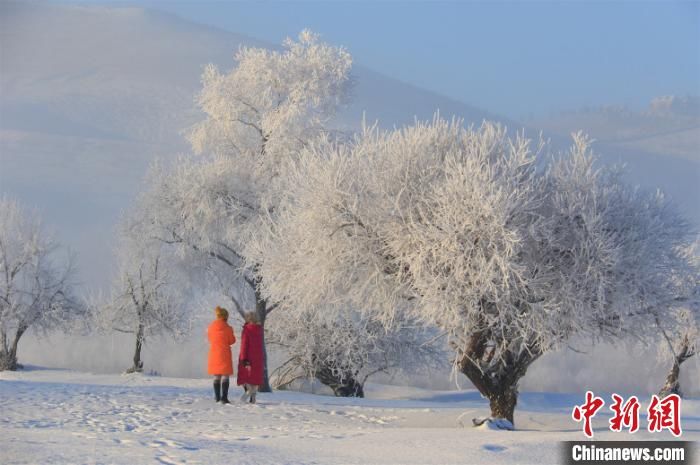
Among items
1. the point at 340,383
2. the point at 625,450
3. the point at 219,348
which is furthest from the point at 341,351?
the point at 625,450

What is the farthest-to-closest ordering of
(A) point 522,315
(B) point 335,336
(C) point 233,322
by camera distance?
1. (C) point 233,322
2. (B) point 335,336
3. (A) point 522,315

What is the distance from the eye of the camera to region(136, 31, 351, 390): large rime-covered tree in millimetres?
25594

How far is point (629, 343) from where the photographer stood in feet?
62.5

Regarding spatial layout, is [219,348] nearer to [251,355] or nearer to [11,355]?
[251,355]

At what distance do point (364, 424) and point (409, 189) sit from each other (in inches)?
196

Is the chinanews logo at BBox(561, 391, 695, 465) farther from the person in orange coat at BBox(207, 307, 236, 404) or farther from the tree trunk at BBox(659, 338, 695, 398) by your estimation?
the tree trunk at BBox(659, 338, 695, 398)

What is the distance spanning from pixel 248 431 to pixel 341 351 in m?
16.7

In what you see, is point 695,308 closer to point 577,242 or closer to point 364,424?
point 577,242

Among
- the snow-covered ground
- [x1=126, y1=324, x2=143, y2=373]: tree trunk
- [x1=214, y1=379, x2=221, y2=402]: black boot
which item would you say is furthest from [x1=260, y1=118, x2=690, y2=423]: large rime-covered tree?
[x1=126, y1=324, x2=143, y2=373]: tree trunk

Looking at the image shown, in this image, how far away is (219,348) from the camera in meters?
19.1

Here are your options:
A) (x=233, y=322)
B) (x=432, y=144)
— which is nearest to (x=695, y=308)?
(x=432, y=144)

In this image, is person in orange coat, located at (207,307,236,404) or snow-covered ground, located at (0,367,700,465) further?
person in orange coat, located at (207,307,236,404)

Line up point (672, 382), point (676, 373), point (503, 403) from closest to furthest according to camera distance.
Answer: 1. point (503, 403)
2. point (672, 382)
3. point (676, 373)

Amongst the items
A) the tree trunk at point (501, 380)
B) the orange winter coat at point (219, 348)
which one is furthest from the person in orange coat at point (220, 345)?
the tree trunk at point (501, 380)
